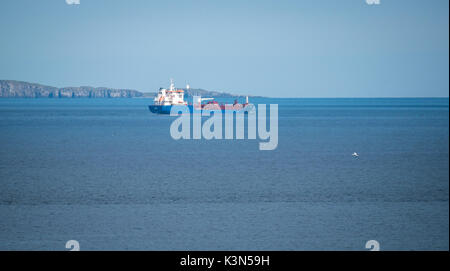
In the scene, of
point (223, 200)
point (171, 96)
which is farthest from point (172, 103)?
point (223, 200)

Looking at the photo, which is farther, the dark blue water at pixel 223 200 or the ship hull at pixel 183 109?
the ship hull at pixel 183 109

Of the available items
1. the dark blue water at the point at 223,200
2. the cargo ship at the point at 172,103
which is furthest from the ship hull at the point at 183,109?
the dark blue water at the point at 223,200

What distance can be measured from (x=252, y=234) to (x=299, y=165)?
15161 millimetres

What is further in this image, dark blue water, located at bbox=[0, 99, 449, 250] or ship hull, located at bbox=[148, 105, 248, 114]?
ship hull, located at bbox=[148, 105, 248, 114]

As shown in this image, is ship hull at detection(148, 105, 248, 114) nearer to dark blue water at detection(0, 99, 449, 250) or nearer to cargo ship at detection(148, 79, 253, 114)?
cargo ship at detection(148, 79, 253, 114)

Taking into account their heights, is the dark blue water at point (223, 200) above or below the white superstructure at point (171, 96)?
below

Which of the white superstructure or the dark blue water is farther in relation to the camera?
the white superstructure

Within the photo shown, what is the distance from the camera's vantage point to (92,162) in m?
31.2

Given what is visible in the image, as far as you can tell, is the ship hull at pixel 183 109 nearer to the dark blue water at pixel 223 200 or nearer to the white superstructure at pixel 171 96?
the white superstructure at pixel 171 96

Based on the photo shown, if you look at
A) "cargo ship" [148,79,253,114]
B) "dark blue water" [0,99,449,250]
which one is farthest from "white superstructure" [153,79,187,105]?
"dark blue water" [0,99,449,250]

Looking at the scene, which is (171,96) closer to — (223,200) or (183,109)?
(183,109)

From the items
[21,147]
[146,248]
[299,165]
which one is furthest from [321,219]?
[21,147]

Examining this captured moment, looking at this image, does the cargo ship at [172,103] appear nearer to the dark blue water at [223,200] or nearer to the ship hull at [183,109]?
the ship hull at [183,109]

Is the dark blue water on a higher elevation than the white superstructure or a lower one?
lower
